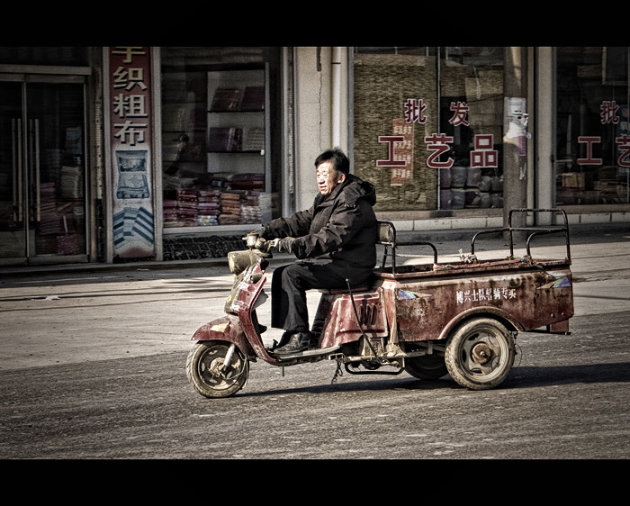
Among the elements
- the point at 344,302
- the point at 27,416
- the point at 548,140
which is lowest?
the point at 27,416

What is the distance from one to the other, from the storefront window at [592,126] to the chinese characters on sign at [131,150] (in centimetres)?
840

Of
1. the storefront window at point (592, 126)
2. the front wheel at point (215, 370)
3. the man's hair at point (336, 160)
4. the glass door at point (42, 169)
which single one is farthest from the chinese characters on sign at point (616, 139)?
the front wheel at point (215, 370)

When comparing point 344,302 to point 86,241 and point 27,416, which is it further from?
point 86,241

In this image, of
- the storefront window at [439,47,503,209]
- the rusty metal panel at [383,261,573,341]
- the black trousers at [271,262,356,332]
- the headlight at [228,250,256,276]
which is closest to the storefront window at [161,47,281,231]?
the storefront window at [439,47,503,209]

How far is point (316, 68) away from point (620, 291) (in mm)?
7031

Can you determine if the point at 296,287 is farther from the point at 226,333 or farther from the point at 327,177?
the point at 327,177

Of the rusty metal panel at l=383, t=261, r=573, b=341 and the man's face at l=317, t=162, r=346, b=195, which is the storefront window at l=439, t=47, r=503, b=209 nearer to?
the rusty metal panel at l=383, t=261, r=573, b=341

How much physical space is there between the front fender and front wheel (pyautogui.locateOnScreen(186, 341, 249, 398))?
0.08 meters

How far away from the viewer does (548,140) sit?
22.0 meters

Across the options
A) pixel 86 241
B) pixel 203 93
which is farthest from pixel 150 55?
pixel 86 241

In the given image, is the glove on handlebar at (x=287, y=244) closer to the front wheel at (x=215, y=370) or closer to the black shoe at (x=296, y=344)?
the black shoe at (x=296, y=344)

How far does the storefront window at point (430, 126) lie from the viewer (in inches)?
794

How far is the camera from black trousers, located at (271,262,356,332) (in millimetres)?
8562

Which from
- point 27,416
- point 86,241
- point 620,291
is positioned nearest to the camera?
point 27,416
